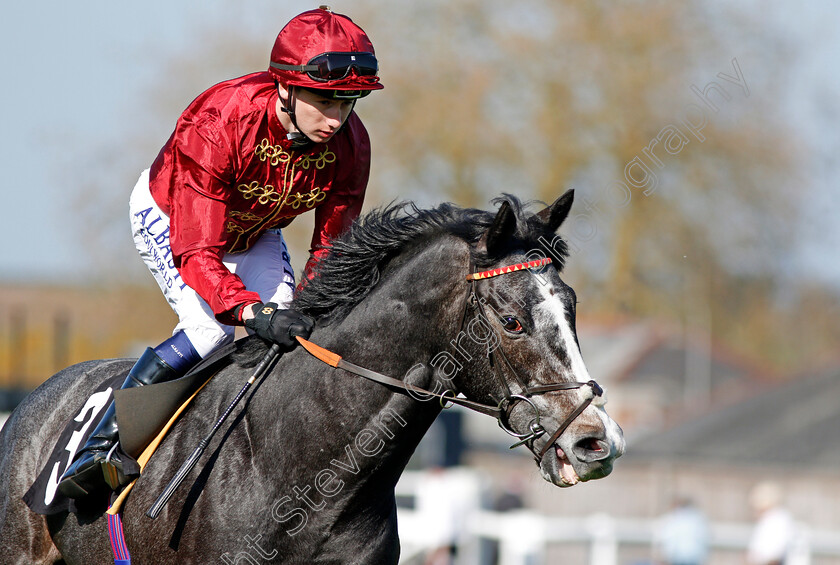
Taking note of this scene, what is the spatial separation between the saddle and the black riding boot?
7cm

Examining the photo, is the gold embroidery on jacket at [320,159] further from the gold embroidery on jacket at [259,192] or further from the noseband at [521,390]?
the noseband at [521,390]

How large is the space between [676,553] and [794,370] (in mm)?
31811

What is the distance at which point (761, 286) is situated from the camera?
31047mm

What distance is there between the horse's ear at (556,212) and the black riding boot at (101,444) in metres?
1.50

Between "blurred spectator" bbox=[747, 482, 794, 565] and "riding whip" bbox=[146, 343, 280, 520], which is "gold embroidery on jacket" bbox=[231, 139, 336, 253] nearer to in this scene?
"riding whip" bbox=[146, 343, 280, 520]

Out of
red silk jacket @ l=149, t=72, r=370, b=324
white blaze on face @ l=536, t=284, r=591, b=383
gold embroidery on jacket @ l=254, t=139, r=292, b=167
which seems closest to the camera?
white blaze on face @ l=536, t=284, r=591, b=383

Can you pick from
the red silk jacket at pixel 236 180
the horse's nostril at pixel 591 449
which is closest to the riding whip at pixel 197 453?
the red silk jacket at pixel 236 180

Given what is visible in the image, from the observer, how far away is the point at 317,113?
376cm

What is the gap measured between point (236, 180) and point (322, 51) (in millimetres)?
587

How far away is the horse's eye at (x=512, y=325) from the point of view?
128 inches

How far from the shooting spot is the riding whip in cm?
348

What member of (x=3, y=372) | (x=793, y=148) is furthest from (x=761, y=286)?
(x=3, y=372)

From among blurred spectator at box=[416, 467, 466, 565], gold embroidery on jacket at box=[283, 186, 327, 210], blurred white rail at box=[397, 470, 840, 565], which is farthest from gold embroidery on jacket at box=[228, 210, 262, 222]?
blurred spectator at box=[416, 467, 466, 565]

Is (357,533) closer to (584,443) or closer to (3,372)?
(584,443)
